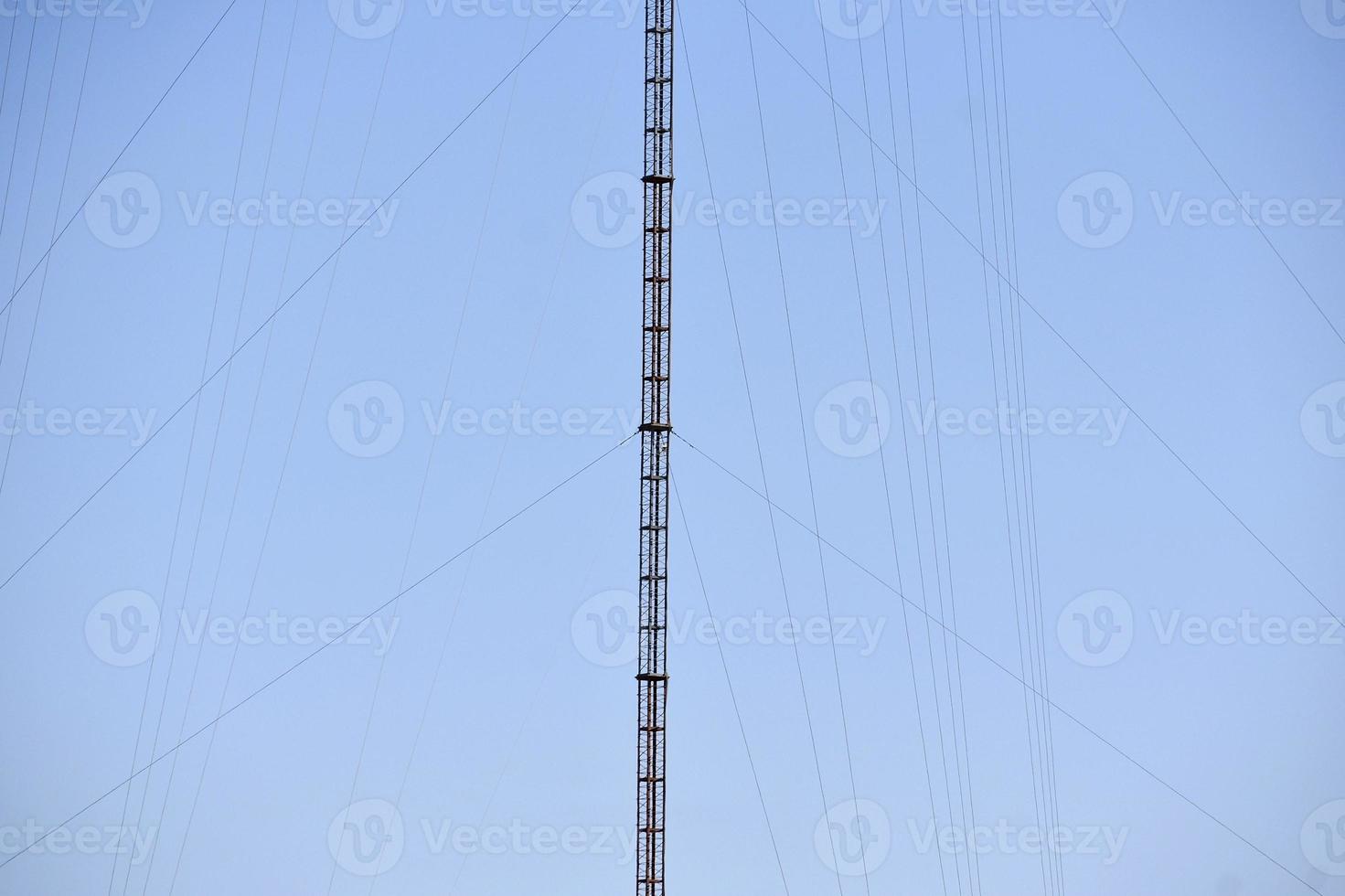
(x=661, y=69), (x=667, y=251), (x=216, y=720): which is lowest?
(x=216, y=720)

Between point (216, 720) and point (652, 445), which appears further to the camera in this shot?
point (216, 720)

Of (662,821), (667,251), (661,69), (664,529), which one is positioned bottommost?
(662,821)

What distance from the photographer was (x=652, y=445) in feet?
104

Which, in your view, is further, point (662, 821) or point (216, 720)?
point (216, 720)

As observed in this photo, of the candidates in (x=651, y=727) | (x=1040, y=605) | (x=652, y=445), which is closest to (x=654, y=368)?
(x=652, y=445)

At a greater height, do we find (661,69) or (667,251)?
(661,69)

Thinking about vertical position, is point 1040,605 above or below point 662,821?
above

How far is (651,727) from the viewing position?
3133cm

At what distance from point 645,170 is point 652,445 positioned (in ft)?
14.9

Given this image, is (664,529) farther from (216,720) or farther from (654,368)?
(216,720)

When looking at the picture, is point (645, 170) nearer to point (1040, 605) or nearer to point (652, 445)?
point (652, 445)

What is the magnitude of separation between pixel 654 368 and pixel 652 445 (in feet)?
4.08

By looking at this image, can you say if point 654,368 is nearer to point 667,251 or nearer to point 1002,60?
point 667,251

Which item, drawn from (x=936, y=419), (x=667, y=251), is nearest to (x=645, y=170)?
(x=667, y=251)
